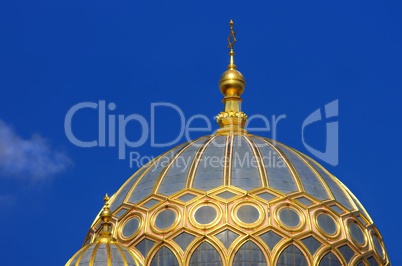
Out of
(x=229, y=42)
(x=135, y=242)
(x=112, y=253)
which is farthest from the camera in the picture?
(x=229, y=42)

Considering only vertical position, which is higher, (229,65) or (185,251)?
(229,65)

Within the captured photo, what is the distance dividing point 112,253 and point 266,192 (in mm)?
6004

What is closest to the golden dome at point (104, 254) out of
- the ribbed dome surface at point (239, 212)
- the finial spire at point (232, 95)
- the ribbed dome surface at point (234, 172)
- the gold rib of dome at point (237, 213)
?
the gold rib of dome at point (237, 213)

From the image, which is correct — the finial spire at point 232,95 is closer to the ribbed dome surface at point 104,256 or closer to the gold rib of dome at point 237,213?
the gold rib of dome at point 237,213

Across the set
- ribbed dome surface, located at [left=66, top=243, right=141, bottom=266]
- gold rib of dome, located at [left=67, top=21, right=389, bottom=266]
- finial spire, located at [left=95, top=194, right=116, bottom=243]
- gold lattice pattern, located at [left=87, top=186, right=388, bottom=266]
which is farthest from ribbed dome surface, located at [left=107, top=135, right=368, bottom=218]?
ribbed dome surface, located at [left=66, top=243, right=141, bottom=266]

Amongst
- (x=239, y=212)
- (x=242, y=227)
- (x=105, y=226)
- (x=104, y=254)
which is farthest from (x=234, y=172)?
(x=104, y=254)

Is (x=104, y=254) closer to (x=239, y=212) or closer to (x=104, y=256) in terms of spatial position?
(x=104, y=256)

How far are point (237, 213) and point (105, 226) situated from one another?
3.96 meters

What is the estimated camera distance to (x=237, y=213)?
58.8 meters

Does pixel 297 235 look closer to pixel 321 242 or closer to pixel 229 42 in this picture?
pixel 321 242

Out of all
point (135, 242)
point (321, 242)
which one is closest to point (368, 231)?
point (321, 242)

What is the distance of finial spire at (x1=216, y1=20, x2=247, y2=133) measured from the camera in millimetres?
64625

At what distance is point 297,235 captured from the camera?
58.6 meters

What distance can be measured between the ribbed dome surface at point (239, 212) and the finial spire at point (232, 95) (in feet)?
8.08
